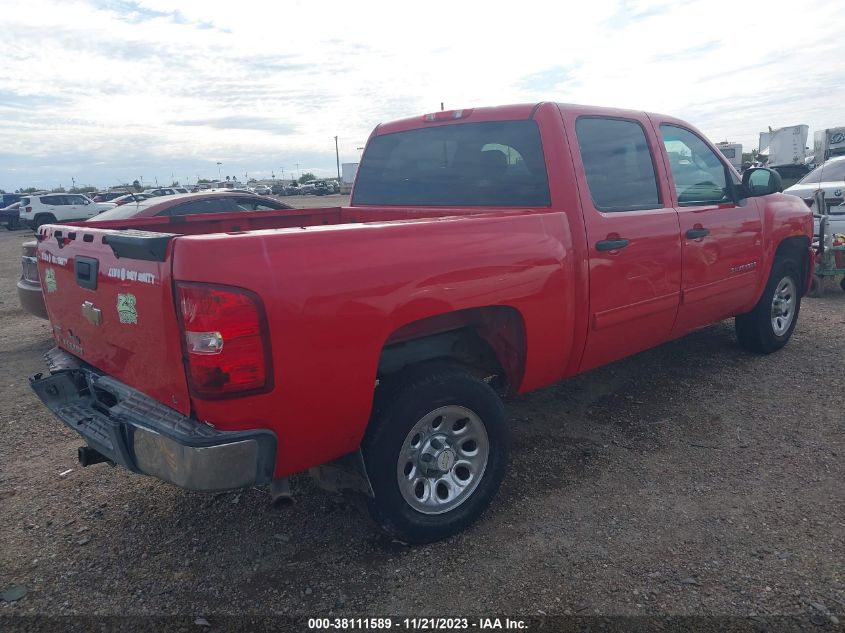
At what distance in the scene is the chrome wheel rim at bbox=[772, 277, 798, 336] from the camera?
5.58m

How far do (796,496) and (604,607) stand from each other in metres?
1.47

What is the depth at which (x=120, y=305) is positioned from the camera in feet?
8.79

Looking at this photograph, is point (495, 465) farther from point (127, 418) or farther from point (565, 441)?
point (127, 418)

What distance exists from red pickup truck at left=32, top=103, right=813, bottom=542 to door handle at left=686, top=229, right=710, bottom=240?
15mm

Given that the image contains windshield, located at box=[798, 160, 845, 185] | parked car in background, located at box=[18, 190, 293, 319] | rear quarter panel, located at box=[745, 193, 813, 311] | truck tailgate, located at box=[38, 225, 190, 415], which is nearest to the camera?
truck tailgate, located at box=[38, 225, 190, 415]

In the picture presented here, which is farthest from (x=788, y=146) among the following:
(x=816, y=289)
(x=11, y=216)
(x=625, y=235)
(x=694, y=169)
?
(x=11, y=216)

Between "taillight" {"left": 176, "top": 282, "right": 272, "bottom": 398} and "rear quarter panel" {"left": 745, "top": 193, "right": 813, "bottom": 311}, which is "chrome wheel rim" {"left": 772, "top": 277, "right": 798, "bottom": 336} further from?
"taillight" {"left": 176, "top": 282, "right": 272, "bottom": 398}

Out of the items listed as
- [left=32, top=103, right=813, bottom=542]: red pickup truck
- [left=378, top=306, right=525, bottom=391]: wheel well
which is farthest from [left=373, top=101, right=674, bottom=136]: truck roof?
[left=378, top=306, right=525, bottom=391]: wheel well

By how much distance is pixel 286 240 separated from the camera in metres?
2.40

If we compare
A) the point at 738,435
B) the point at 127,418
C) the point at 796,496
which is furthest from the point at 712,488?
the point at 127,418

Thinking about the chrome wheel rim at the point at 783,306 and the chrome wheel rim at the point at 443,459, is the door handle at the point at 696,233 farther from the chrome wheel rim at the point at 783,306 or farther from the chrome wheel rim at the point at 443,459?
the chrome wheel rim at the point at 443,459

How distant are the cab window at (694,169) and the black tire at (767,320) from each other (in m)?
1.01

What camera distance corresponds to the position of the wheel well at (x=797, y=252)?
17.7 ft

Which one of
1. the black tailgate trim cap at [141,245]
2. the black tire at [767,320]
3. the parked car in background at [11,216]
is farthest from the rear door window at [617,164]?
the parked car in background at [11,216]
